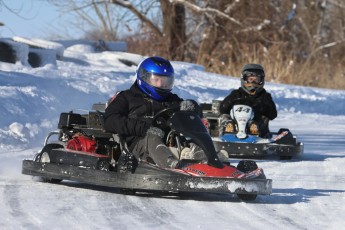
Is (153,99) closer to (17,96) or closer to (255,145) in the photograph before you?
(255,145)

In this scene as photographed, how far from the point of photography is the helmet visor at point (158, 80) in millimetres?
8719

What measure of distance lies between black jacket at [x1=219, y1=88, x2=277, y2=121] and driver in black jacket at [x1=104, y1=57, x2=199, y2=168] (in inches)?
161

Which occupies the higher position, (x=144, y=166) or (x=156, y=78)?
(x=156, y=78)

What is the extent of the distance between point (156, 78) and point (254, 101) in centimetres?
441

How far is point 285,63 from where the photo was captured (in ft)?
102

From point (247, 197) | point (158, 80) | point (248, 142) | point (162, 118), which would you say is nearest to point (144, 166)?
point (162, 118)

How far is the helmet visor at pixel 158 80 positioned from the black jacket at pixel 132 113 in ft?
0.47

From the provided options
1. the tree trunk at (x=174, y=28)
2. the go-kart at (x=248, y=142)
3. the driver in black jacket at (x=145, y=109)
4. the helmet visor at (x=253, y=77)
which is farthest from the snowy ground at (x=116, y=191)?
the tree trunk at (x=174, y=28)

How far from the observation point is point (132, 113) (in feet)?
28.3

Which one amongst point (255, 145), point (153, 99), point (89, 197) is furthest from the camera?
point (255, 145)

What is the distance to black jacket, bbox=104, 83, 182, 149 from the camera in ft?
27.3

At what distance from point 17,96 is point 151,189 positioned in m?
7.35

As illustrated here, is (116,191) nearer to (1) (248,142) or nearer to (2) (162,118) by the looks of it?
(2) (162,118)

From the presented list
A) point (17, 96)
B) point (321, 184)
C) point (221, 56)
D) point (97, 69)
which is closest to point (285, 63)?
point (221, 56)
